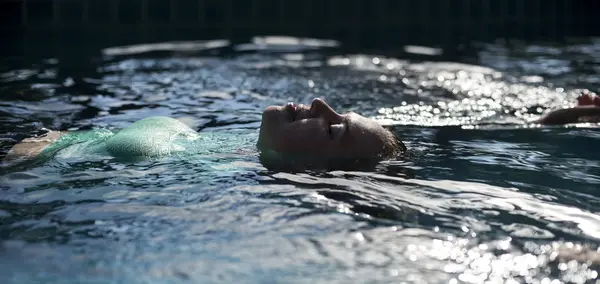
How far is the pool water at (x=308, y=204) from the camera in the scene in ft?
8.03

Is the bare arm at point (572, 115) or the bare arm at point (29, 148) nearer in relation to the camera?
the bare arm at point (29, 148)

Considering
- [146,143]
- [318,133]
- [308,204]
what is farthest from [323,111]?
[146,143]

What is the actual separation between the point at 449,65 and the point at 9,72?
17.5ft

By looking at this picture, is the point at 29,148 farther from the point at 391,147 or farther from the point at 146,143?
the point at 391,147

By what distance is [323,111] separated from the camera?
3.87 meters

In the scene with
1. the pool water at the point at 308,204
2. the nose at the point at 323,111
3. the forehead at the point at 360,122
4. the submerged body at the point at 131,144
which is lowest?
the pool water at the point at 308,204

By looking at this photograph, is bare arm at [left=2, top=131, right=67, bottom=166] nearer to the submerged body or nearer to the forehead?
the submerged body

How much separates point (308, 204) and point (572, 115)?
3.15m

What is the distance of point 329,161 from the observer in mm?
3881

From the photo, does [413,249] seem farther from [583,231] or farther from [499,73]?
[499,73]

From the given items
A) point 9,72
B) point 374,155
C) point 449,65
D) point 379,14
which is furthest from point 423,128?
point 379,14

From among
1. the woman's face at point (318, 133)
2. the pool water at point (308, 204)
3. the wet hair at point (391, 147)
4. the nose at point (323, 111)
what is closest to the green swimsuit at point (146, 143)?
the pool water at point (308, 204)

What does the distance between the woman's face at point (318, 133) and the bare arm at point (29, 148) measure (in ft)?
4.59

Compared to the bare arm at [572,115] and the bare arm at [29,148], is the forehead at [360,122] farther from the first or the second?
the bare arm at [572,115]
